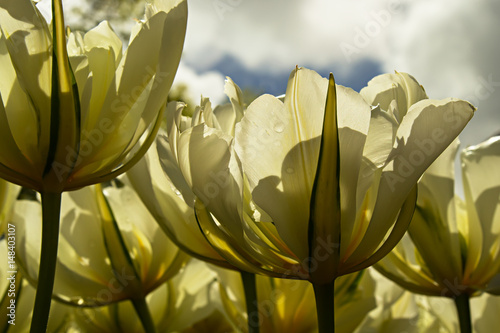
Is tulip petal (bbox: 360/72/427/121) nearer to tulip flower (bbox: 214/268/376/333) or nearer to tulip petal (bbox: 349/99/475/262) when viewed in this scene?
tulip petal (bbox: 349/99/475/262)

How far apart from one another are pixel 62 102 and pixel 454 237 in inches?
12.4

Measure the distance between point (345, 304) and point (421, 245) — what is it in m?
0.11

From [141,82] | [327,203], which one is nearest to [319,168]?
[327,203]

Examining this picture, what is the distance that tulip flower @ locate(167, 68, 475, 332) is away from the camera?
1.02ft

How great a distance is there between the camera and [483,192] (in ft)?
1.45

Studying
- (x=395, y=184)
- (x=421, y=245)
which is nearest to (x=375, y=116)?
(x=395, y=184)

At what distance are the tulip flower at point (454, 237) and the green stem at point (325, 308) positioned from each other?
5.0 inches

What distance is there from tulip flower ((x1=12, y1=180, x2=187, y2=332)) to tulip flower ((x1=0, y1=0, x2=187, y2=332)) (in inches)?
5.7

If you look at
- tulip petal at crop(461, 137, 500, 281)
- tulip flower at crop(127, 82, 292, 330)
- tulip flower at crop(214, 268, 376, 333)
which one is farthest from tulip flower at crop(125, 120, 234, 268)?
tulip petal at crop(461, 137, 500, 281)

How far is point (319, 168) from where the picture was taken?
0.32 m

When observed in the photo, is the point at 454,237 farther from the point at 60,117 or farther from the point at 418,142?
the point at 60,117

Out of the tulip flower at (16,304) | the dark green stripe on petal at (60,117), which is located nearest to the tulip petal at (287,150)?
the dark green stripe on petal at (60,117)

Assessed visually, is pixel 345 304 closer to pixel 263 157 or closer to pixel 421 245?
pixel 421 245

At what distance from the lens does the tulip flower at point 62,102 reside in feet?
1.12
